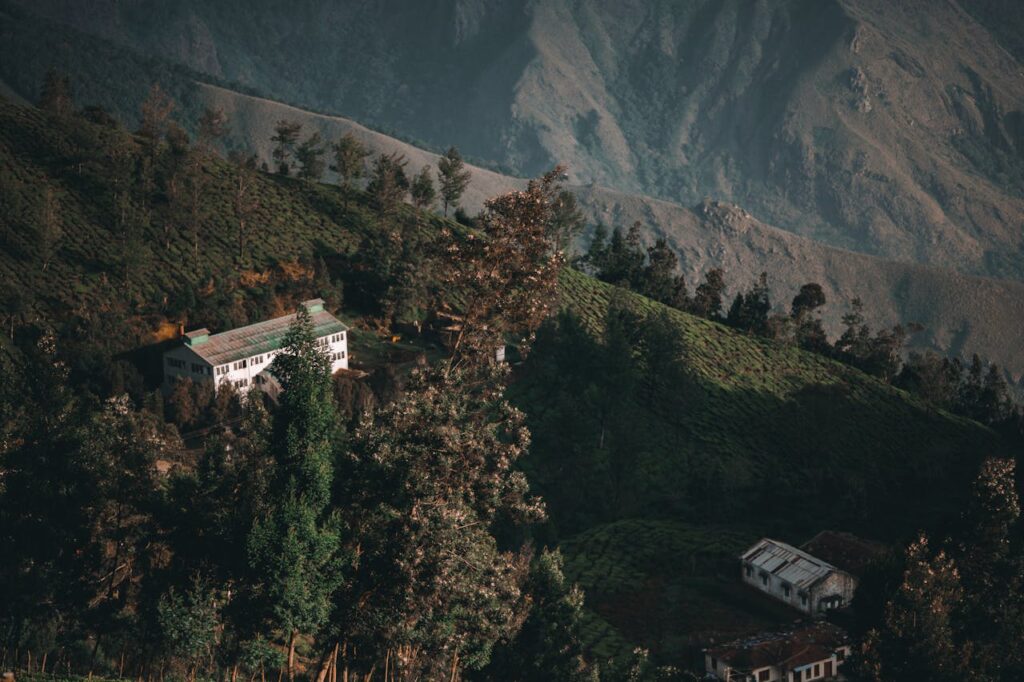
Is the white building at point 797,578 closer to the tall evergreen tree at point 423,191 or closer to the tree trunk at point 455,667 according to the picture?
the tree trunk at point 455,667

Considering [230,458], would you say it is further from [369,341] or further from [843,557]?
[369,341]

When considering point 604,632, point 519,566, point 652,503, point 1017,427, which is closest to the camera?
point 519,566

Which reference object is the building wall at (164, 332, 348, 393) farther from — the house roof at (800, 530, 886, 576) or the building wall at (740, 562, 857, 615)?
the building wall at (740, 562, 857, 615)

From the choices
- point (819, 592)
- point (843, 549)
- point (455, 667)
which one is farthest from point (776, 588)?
point (455, 667)

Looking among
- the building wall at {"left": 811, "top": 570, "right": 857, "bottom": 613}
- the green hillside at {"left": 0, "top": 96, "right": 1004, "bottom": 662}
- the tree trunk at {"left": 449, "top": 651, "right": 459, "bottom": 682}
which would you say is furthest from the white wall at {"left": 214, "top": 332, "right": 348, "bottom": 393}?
the tree trunk at {"left": 449, "top": 651, "right": 459, "bottom": 682}

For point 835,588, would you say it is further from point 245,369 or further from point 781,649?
point 245,369

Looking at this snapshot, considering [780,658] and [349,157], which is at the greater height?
[349,157]

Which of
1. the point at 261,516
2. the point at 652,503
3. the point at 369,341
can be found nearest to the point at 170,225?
the point at 369,341
